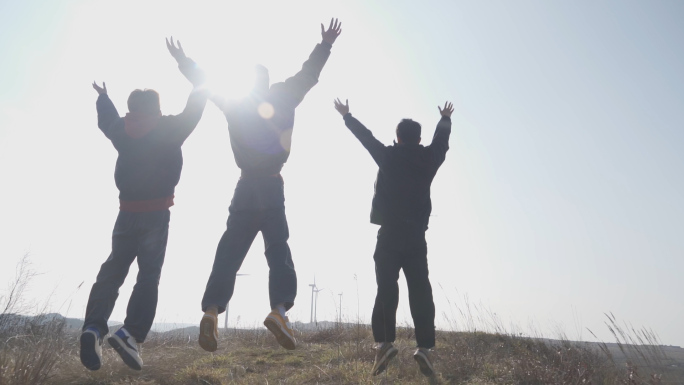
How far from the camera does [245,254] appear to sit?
4180 millimetres

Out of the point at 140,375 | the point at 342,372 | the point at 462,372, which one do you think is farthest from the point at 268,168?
the point at 462,372

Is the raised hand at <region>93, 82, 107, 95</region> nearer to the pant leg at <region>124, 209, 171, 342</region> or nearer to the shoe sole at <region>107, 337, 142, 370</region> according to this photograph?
the pant leg at <region>124, 209, 171, 342</region>

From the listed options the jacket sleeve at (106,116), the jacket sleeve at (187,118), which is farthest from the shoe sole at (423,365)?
the jacket sleeve at (106,116)

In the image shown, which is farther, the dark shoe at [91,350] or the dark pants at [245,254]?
the dark pants at [245,254]

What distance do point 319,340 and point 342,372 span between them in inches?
158

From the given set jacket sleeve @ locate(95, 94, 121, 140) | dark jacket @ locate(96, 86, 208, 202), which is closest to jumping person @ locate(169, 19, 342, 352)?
dark jacket @ locate(96, 86, 208, 202)

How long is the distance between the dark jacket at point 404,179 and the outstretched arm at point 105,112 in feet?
8.34

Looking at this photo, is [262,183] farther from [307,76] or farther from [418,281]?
[418,281]

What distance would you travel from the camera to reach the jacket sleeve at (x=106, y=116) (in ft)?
14.6

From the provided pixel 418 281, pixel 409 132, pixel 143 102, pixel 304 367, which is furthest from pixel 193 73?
pixel 304 367

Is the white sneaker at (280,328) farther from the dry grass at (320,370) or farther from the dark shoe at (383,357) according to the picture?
the dark shoe at (383,357)

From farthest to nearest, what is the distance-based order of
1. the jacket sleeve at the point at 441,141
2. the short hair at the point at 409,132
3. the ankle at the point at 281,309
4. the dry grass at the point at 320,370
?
the short hair at the point at 409,132 < the jacket sleeve at the point at 441,141 < the dry grass at the point at 320,370 < the ankle at the point at 281,309

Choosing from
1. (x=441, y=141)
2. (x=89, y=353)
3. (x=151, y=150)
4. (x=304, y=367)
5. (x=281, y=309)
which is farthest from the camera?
(x=304, y=367)

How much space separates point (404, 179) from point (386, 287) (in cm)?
112
